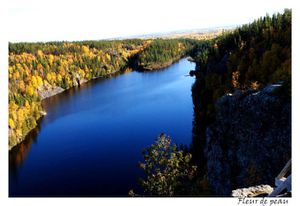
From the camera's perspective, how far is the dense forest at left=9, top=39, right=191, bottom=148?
7744 centimetres

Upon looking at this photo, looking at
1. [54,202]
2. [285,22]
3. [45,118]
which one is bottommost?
[45,118]

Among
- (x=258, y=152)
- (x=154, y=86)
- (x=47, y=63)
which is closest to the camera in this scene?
(x=258, y=152)

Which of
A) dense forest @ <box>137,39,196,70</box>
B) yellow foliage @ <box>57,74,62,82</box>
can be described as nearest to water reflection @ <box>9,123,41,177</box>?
yellow foliage @ <box>57,74,62,82</box>

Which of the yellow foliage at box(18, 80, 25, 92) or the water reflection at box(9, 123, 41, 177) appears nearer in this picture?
the water reflection at box(9, 123, 41, 177)

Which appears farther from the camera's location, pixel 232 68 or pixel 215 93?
pixel 232 68

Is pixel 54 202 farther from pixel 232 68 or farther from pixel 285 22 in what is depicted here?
pixel 285 22

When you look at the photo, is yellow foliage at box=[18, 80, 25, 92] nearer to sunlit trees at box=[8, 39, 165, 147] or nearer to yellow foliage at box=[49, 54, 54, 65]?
sunlit trees at box=[8, 39, 165, 147]

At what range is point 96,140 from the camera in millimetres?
60500

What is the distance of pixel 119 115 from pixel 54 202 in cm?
6677

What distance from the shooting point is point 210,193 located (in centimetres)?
2531

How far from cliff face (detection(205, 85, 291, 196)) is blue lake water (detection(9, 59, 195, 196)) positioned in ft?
60.5

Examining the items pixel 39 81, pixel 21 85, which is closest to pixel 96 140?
pixel 21 85

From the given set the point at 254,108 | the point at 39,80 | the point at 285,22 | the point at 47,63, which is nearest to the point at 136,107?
the point at 285,22

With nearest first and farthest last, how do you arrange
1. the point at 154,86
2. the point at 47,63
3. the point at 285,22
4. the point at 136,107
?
the point at 285,22 < the point at 136,107 < the point at 154,86 < the point at 47,63
